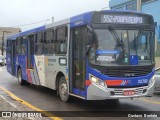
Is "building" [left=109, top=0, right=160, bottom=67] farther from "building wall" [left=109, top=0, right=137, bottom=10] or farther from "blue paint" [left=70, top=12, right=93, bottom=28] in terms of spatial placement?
"blue paint" [left=70, top=12, right=93, bottom=28]

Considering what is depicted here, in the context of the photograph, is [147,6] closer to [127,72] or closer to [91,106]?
[91,106]

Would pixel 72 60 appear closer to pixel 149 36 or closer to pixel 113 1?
pixel 149 36

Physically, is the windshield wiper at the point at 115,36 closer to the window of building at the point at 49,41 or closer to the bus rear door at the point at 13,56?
the window of building at the point at 49,41

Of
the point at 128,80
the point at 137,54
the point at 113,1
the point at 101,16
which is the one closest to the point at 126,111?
the point at 128,80

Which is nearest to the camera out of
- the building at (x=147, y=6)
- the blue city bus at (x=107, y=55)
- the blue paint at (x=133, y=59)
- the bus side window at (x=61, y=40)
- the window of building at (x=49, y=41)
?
the blue city bus at (x=107, y=55)

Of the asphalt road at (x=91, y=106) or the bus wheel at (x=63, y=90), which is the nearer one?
the asphalt road at (x=91, y=106)

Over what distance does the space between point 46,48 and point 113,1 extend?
86.3 feet

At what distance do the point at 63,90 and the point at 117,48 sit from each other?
9.64ft

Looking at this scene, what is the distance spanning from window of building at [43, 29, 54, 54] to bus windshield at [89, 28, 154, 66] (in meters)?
3.41

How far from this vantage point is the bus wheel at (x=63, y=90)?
12.4 meters

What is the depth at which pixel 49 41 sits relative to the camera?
14031 millimetres

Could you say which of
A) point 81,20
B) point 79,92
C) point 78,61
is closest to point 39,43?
point 78,61

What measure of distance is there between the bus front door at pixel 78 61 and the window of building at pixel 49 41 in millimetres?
2085

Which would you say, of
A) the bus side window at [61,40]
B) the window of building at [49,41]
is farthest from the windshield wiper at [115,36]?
the window of building at [49,41]
